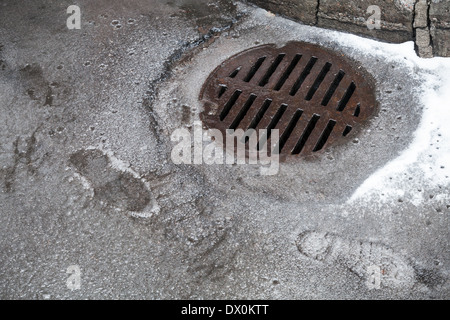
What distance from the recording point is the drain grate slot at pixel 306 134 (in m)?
2.69

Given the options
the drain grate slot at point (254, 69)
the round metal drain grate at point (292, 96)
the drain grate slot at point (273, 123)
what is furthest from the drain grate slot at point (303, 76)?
the drain grate slot at point (254, 69)

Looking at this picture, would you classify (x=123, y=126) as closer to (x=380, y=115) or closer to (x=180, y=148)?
(x=180, y=148)

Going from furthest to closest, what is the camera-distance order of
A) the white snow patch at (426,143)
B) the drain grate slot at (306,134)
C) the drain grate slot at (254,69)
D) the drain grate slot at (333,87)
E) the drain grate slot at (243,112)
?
the drain grate slot at (254,69), the drain grate slot at (333,87), the drain grate slot at (243,112), the drain grate slot at (306,134), the white snow patch at (426,143)

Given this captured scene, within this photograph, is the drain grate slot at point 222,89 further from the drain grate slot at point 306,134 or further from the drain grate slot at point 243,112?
the drain grate slot at point 306,134

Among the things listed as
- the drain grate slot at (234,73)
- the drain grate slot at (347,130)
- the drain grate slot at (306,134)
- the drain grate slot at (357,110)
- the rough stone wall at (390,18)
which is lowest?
the drain grate slot at (306,134)

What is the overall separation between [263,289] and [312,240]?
0.31 m

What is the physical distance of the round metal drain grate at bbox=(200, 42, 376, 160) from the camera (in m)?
2.74

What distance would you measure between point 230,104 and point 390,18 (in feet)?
3.56

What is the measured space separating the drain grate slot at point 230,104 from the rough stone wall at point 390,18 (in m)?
0.78

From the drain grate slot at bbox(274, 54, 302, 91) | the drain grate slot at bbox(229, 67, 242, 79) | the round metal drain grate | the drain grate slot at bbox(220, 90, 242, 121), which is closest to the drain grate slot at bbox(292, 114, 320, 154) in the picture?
the round metal drain grate

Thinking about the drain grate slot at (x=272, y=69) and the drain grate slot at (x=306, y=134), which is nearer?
the drain grate slot at (x=306, y=134)

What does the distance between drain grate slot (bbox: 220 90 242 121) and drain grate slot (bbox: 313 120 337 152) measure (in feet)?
1.66

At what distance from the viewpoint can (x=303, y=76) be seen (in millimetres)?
3053
